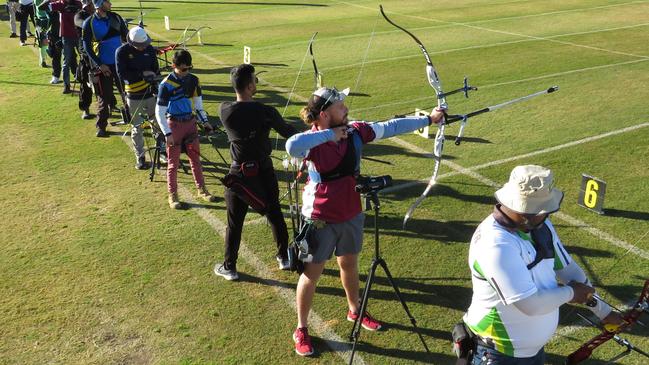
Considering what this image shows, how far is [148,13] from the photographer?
2525 cm

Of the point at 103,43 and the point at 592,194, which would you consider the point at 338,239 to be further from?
the point at 103,43

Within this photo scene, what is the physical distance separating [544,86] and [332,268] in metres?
8.17

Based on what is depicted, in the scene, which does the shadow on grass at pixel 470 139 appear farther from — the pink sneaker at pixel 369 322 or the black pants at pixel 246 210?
the pink sneaker at pixel 369 322

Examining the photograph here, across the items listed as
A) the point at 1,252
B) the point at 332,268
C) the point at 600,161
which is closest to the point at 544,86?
the point at 600,161

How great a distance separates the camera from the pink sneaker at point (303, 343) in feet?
15.8

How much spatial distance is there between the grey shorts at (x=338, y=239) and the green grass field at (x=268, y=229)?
2.77 ft

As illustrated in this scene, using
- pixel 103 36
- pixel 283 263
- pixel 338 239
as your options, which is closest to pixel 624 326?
pixel 338 239

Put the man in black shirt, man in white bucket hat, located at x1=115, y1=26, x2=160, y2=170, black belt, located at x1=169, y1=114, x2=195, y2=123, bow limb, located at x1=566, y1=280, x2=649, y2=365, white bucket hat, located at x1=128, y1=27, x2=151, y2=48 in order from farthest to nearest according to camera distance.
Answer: man in white bucket hat, located at x1=115, y1=26, x2=160, y2=170, white bucket hat, located at x1=128, y1=27, x2=151, y2=48, black belt, located at x1=169, y1=114, x2=195, y2=123, the man in black shirt, bow limb, located at x1=566, y1=280, x2=649, y2=365

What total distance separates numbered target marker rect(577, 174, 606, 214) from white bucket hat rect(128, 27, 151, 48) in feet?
19.5

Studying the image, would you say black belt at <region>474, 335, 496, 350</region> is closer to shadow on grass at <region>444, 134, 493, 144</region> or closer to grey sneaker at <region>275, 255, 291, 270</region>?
grey sneaker at <region>275, 255, 291, 270</region>

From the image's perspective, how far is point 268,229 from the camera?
274 inches

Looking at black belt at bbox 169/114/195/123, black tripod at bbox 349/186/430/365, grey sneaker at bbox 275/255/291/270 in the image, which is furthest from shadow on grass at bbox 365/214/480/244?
black belt at bbox 169/114/195/123

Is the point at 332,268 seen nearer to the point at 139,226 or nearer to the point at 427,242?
the point at 427,242

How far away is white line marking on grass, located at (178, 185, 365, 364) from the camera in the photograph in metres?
4.91
